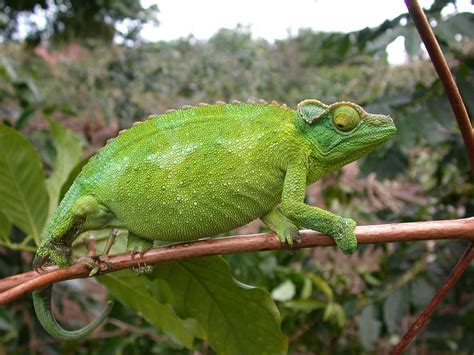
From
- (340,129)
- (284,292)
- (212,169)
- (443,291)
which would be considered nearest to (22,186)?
(212,169)

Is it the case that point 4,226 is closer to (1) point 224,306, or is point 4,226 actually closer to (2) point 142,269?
(2) point 142,269

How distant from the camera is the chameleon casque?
0.93 metres

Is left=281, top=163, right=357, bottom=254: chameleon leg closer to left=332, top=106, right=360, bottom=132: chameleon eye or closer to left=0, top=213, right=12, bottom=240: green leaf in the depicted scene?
left=332, top=106, right=360, bottom=132: chameleon eye

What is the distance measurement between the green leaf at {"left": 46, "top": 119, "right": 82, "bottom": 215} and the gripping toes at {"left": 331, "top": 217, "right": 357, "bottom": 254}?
773 mm

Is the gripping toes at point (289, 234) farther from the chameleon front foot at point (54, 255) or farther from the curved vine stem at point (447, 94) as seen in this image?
the chameleon front foot at point (54, 255)

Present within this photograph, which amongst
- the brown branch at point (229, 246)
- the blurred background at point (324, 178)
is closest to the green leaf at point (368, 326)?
the blurred background at point (324, 178)

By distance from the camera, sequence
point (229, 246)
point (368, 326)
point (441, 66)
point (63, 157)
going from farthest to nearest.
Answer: point (368, 326), point (63, 157), point (229, 246), point (441, 66)

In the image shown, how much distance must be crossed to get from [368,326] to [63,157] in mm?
1155

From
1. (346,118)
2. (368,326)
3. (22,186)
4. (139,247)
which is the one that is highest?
(22,186)

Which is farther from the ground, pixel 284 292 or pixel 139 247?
pixel 139 247

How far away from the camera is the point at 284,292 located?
191 centimetres

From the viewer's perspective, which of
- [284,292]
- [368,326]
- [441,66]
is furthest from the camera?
[284,292]

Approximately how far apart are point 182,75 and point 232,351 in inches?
134

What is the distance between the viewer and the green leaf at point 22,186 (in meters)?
1.10
